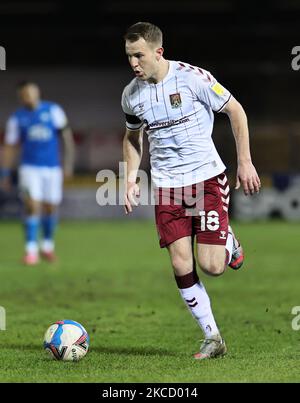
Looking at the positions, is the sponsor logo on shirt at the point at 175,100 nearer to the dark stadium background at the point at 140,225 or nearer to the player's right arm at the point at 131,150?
the player's right arm at the point at 131,150

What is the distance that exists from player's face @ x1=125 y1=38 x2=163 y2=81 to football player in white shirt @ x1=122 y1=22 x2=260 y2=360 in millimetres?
63

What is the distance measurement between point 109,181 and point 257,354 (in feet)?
47.6

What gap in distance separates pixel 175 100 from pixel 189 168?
1.60 ft

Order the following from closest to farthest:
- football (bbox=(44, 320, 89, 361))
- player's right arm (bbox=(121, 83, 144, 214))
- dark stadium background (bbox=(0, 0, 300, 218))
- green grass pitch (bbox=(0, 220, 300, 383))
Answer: green grass pitch (bbox=(0, 220, 300, 383)) → football (bbox=(44, 320, 89, 361)) → player's right arm (bbox=(121, 83, 144, 214)) → dark stadium background (bbox=(0, 0, 300, 218))

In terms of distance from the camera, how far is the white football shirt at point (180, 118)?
22.8 feet

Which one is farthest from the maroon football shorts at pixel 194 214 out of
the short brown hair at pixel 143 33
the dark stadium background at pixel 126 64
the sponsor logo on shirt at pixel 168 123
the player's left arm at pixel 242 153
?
the dark stadium background at pixel 126 64

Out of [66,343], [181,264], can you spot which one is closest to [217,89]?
[181,264]

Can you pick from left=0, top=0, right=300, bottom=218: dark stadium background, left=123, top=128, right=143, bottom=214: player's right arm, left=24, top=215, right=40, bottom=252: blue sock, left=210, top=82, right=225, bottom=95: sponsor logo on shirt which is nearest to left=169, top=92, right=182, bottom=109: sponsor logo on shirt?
left=210, top=82, right=225, bottom=95: sponsor logo on shirt

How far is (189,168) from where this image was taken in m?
7.06

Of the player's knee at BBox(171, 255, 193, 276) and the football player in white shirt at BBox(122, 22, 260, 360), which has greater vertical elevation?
the football player in white shirt at BBox(122, 22, 260, 360)

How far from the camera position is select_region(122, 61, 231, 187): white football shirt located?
6961 mm

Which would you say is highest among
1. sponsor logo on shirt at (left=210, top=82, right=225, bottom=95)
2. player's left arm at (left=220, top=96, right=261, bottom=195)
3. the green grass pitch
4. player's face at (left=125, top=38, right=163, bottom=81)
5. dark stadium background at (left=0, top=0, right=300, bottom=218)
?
dark stadium background at (left=0, top=0, right=300, bottom=218)

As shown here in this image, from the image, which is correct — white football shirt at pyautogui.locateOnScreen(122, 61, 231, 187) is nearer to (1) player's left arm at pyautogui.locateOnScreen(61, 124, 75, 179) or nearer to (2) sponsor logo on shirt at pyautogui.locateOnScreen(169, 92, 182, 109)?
(2) sponsor logo on shirt at pyautogui.locateOnScreen(169, 92, 182, 109)

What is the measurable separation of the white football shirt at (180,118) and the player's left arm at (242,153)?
0.29 ft
